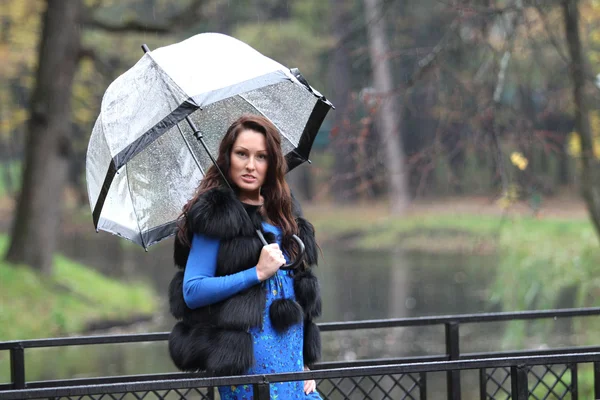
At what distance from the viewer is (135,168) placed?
4.82 meters

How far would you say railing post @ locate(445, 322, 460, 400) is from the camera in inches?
227

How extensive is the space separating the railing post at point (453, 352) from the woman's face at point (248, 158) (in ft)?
7.03

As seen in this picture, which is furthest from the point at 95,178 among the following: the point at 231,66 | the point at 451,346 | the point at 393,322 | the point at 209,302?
the point at 451,346

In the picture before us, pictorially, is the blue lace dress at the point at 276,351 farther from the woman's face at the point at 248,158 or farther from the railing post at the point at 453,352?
the railing post at the point at 453,352

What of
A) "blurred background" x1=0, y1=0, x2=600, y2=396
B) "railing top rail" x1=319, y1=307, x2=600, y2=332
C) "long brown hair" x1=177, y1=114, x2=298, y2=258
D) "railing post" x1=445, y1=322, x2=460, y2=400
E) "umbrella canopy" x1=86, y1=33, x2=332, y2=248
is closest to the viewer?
"long brown hair" x1=177, y1=114, x2=298, y2=258

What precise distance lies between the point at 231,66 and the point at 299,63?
3570 cm

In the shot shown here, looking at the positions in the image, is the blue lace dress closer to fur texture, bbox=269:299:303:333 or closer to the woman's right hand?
fur texture, bbox=269:299:303:333

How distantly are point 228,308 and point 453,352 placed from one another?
7.44 feet

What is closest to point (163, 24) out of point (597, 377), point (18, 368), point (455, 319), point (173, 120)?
point (455, 319)

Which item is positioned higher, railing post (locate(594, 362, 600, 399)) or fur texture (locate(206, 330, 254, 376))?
fur texture (locate(206, 330, 254, 376))

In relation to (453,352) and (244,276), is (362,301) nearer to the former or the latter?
(453,352)

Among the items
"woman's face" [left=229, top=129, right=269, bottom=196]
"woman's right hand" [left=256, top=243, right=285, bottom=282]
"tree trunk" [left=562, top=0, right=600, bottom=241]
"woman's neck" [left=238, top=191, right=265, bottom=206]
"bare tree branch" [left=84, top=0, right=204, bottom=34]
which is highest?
"bare tree branch" [left=84, top=0, right=204, bottom=34]

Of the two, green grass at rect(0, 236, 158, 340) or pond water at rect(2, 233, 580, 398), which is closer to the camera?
pond water at rect(2, 233, 580, 398)

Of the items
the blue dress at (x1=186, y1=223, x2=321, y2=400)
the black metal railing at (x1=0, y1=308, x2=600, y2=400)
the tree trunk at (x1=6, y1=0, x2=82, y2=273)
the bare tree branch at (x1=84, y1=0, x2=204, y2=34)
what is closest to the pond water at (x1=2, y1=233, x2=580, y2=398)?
the tree trunk at (x1=6, y1=0, x2=82, y2=273)
